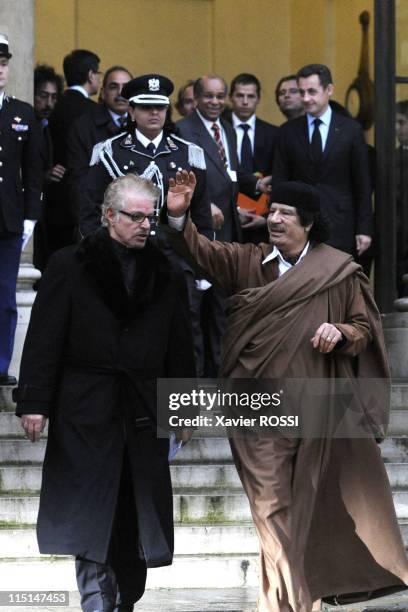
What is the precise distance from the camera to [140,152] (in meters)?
9.01

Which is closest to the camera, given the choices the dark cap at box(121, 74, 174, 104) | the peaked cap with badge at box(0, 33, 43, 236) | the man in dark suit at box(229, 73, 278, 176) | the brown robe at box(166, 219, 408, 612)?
the brown robe at box(166, 219, 408, 612)

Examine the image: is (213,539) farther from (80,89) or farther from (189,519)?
(80,89)

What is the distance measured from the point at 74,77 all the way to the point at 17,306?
1692mm

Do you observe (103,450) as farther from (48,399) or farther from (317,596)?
(317,596)

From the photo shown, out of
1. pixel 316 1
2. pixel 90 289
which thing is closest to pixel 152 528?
pixel 90 289

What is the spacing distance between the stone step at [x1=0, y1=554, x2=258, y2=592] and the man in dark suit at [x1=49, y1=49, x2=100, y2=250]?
3268 mm

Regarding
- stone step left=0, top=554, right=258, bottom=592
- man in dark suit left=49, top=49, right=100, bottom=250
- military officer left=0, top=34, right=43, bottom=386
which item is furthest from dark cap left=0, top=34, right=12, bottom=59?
stone step left=0, top=554, right=258, bottom=592

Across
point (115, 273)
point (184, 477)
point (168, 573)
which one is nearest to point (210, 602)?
point (168, 573)

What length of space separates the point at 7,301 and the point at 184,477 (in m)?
1.56

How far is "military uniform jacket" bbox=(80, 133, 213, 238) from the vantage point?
895 cm

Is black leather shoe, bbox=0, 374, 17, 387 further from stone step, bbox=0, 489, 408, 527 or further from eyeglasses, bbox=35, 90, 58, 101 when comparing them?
eyeglasses, bbox=35, 90, 58, 101

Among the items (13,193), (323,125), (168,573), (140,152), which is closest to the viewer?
(168,573)

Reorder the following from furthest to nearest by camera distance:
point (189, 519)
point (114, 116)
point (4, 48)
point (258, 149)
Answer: point (258, 149) < point (114, 116) < point (4, 48) < point (189, 519)

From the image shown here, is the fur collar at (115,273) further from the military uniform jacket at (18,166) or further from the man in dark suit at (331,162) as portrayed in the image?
the man in dark suit at (331,162)
